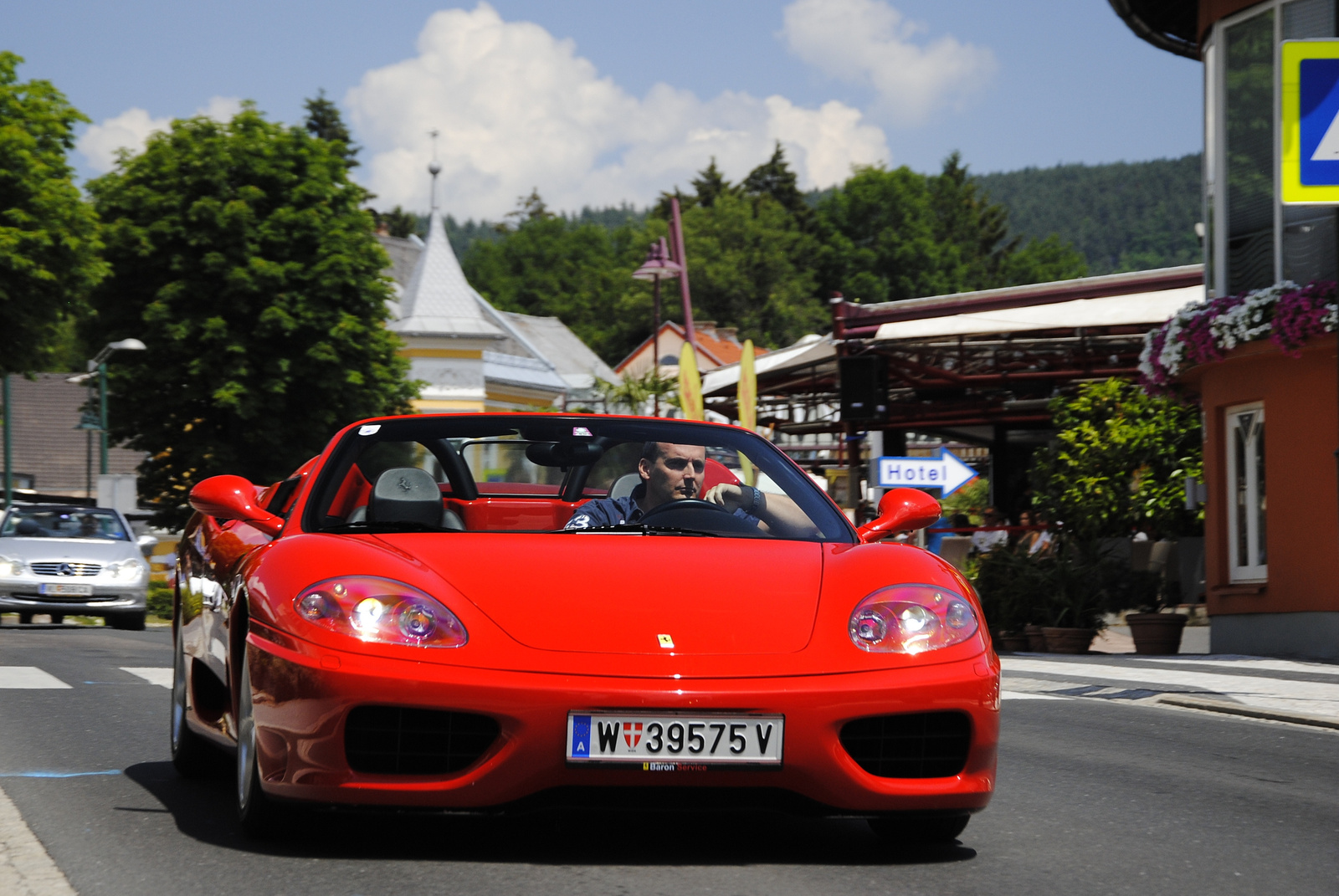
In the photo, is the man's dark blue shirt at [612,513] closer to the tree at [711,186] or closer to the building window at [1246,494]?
the building window at [1246,494]

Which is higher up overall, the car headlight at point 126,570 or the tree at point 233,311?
the tree at point 233,311

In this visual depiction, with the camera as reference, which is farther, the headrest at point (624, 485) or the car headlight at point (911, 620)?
the headrest at point (624, 485)

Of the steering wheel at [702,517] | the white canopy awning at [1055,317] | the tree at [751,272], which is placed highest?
the tree at [751,272]

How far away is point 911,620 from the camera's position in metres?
5.02

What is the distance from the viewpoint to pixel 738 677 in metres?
4.70

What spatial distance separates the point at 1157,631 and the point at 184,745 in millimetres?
12932

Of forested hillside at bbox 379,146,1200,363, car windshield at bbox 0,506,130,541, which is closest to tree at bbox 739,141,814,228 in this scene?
forested hillside at bbox 379,146,1200,363

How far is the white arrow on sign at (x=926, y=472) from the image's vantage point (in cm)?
2092

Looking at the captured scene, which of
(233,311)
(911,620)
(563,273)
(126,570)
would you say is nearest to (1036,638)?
(126,570)

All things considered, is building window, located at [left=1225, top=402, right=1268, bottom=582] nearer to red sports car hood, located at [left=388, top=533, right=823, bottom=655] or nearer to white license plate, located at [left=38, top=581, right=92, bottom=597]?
white license plate, located at [left=38, top=581, right=92, bottom=597]

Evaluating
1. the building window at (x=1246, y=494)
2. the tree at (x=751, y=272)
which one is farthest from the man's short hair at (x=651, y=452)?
the tree at (x=751, y=272)

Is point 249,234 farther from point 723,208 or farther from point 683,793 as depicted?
point 723,208

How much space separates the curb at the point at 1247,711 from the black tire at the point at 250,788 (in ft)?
21.7

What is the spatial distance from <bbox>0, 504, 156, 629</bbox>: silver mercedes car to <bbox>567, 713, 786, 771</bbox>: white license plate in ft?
60.2
